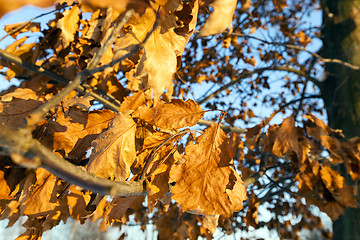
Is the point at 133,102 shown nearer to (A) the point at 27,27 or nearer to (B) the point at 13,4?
(B) the point at 13,4

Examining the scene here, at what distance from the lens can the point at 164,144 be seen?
882 millimetres

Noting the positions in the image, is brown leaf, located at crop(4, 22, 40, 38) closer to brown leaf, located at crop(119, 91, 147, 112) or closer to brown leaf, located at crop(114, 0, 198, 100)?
brown leaf, located at crop(119, 91, 147, 112)

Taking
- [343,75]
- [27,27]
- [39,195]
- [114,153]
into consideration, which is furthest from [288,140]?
[343,75]

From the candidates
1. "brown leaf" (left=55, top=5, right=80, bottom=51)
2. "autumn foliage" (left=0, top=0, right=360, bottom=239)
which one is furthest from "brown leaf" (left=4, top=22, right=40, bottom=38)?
"brown leaf" (left=55, top=5, right=80, bottom=51)

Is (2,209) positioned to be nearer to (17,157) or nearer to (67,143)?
(67,143)

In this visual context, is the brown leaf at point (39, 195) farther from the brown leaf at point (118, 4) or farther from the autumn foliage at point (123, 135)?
the brown leaf at point (118, 4)

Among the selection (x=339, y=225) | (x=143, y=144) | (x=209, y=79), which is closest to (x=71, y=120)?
(x=143, y=144)

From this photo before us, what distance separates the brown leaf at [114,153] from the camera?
2.41 ft

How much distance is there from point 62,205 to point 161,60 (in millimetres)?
893

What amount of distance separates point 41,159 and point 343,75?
3763mm

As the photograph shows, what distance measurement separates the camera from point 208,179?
0.81 meters

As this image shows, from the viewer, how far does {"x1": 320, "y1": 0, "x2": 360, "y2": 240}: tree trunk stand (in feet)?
9.57

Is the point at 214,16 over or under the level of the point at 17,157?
over

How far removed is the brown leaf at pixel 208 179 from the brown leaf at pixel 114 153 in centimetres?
15
